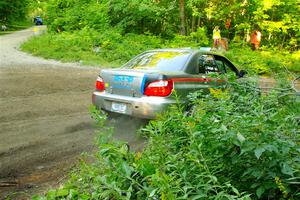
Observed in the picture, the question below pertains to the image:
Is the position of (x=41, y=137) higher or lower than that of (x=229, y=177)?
lower

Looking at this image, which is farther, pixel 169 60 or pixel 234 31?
pixel 234 31

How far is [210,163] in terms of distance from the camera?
2547mm

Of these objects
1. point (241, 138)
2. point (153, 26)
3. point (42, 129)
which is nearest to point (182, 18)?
point (153, 26)

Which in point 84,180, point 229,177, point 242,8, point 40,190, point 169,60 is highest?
point 242,8

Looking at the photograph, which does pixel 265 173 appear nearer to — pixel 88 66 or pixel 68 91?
pixel 68 91

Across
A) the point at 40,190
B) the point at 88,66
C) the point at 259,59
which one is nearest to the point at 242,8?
the point at 259,59

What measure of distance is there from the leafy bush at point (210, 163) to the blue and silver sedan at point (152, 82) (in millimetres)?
2286

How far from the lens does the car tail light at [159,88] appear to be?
5.42m

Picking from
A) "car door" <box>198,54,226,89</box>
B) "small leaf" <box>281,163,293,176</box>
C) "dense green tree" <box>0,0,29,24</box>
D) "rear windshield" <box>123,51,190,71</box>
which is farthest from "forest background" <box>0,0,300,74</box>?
"small leaf" <box>281,163,293,176</box>

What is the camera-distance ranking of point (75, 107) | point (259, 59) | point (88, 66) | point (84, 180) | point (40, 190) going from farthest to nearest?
point (259, 59), point (88, 66), point (75, 107), point (40, 190), point (84, 180)

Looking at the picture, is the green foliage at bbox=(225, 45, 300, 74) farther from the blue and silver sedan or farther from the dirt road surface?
the blue and silver sedan

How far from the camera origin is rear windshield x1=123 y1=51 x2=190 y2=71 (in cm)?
602

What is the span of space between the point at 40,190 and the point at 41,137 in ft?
6.77

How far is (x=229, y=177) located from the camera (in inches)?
99.0
